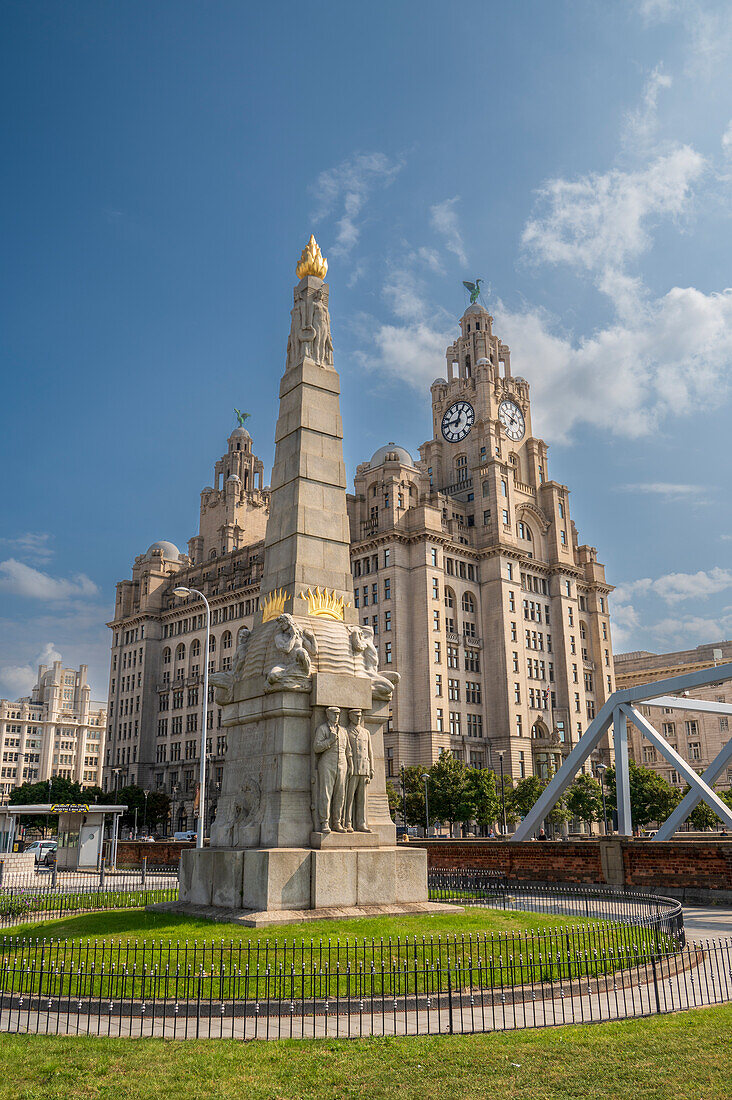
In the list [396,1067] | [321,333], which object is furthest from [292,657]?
[396,1067]

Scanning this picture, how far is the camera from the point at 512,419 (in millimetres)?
108438

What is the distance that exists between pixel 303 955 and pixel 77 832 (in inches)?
1426

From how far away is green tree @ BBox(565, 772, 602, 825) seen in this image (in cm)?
7769

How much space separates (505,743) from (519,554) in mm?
20828

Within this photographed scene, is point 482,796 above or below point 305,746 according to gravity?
below

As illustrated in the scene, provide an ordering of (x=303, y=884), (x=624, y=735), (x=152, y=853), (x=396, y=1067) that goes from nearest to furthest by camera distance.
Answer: (x=396, y=1067), (x=303, y=884), (x=624, y=735), (x=152, y=853)

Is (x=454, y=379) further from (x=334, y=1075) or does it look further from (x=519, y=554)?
(x=334, y=1075)

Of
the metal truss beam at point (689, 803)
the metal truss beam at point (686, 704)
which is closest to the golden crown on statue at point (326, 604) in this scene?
the metal truss beam at point (689, 803)

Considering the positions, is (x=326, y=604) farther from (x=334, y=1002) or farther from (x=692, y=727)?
(x=692, y=727)

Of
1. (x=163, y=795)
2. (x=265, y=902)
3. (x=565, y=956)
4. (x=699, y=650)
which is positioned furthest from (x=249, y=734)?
(x=699, y=650)

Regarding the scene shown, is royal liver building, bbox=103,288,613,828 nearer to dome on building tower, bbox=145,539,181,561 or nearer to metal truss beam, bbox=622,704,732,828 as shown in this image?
dome on building tower, bbox=145,539,181,561

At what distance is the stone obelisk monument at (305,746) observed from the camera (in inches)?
675

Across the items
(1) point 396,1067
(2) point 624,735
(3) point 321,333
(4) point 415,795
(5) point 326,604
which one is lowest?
(1) point 396,1067

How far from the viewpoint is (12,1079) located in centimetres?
874
